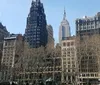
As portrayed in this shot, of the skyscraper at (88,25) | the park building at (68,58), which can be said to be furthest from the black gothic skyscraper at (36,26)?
the park building at (68,58)

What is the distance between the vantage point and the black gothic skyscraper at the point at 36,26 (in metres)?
132

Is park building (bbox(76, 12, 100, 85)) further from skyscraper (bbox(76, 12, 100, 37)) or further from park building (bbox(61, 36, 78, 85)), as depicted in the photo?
park building (bbox(61, 36, 78, 85))

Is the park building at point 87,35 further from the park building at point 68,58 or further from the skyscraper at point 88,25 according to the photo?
the park building at point 68,58

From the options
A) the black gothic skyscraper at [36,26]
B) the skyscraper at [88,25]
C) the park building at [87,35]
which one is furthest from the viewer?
the black gothic skyscraper at [36,26]

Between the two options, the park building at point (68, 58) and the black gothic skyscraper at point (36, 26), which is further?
the black gothic skyscraper at point (36, 26)

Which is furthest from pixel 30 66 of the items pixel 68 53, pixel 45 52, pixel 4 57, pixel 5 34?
pixel 5 34

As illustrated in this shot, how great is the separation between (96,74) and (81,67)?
8.05 meters

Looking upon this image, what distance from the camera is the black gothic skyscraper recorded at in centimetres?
13150

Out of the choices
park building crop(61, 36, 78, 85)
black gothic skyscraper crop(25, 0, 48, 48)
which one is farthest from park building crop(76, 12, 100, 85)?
black gothic skyscraper crop(25, 0, 48, 48)

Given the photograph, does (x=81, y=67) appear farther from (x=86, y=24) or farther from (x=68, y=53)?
(x=86, y=24)

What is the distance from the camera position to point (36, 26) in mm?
135375

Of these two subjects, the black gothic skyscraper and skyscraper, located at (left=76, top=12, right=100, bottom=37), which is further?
the black gothic skyscraper

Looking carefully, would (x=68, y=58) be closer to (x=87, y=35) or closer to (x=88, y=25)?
(x=87, y=35)

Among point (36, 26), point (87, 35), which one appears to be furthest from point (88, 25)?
point (36, 26)
